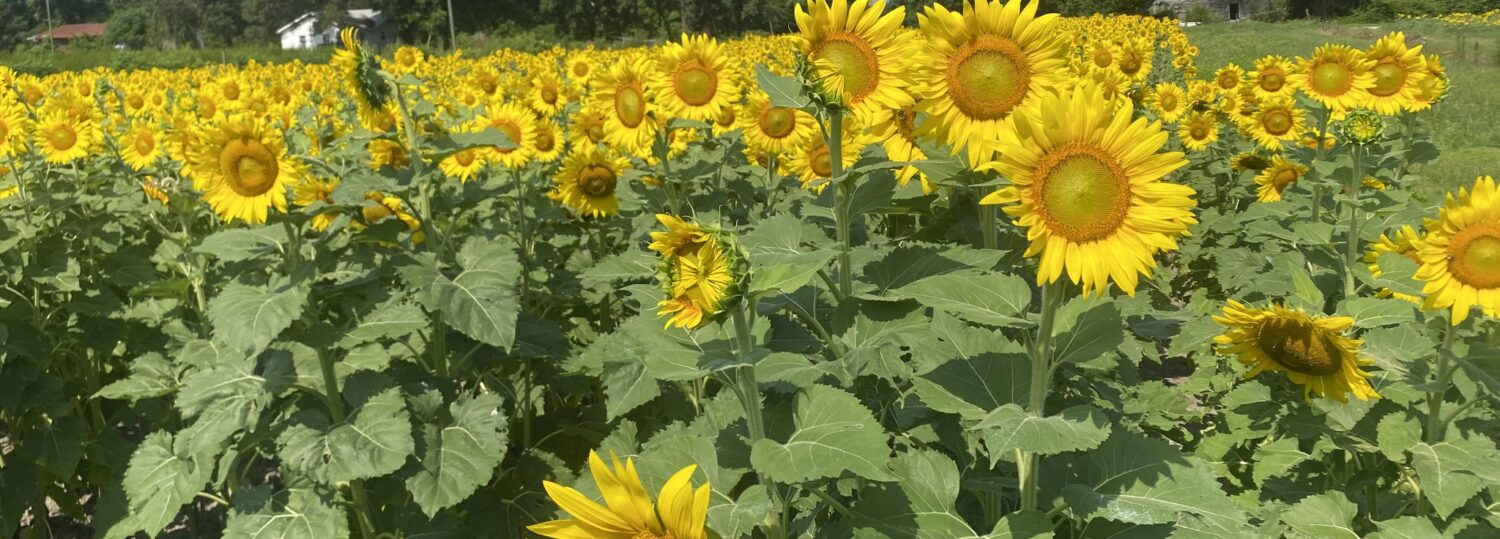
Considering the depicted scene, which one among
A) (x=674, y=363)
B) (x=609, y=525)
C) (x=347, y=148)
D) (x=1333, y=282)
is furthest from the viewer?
(x=1333, y=282)

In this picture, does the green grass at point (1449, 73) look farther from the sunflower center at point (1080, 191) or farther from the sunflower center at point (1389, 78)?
the sunflower center at point (1080, 191)

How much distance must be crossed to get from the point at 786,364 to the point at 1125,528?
727mm

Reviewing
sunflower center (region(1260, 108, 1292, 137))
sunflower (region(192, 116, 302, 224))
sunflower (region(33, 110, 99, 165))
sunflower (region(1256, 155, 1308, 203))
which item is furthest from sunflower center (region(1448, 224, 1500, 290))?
sunflower (region(33, 110, 99, 165))

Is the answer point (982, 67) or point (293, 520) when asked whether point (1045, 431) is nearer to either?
point (982, 67)

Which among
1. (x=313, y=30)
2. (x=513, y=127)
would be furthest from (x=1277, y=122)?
(x=313, y=30)

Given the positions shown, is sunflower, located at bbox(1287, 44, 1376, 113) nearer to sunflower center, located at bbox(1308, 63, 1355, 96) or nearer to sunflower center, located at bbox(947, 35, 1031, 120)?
sunflower center, located at bbox(1308, 63, 1355, 96)

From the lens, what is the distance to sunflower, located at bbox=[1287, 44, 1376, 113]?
14.1ft

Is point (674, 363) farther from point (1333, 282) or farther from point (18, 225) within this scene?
point (18, 225)

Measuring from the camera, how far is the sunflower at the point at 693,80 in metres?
3.65

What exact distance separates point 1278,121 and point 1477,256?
425 centimetres

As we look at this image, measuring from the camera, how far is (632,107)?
13.2 feet

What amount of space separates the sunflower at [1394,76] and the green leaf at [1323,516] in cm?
280

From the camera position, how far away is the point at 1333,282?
3.52 m

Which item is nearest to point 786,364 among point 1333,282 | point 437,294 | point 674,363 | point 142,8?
point 674,363
